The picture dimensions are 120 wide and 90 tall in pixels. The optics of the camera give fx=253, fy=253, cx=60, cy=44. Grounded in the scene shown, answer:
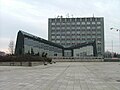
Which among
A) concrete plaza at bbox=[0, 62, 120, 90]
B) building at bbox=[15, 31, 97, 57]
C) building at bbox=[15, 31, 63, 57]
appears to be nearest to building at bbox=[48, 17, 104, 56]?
building at bbox=[15, 31, 97, 57]

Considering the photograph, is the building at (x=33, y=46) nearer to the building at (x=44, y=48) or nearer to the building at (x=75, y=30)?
the building at (x=44, y=48)

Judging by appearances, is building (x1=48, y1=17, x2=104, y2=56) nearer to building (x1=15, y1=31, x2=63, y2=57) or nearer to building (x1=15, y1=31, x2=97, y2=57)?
building (x1=15, y1=31, x2=97, y2=57)

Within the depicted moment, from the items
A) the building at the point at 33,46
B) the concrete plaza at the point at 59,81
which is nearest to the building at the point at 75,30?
the building at the point at 33,46

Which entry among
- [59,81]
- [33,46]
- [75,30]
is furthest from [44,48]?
[59,81]

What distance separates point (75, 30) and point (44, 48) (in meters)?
58.0

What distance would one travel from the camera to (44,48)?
386 ft

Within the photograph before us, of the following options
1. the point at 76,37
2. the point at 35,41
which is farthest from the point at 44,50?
the point at 76,37

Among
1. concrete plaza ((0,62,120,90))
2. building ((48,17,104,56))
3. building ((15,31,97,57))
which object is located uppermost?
building ((48,17,104,56))

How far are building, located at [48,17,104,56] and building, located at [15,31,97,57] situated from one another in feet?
71.5

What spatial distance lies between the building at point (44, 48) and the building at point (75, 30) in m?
21.8

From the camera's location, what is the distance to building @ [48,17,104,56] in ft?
553

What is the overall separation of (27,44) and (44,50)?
97.6ft

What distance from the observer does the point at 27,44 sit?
292ft

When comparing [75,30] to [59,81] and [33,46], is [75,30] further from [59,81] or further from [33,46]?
[59,81]
